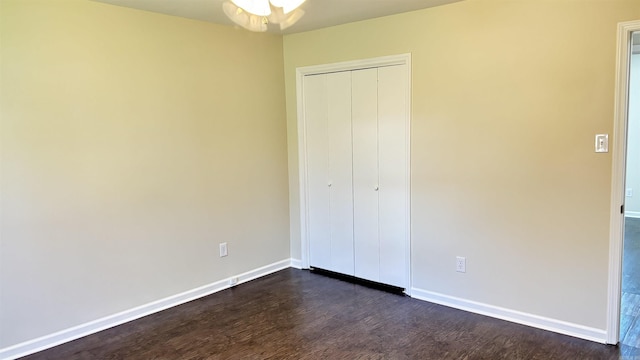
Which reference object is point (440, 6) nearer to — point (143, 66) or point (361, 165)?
point (361, 165)

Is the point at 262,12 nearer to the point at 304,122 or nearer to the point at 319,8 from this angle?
the point at 319,8

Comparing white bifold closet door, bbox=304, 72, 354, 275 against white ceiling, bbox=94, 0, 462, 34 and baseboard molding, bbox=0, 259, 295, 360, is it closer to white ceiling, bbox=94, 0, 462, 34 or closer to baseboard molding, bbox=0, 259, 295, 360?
white ceiling, bbox=94, 0, 462, 34

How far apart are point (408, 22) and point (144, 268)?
2.78m

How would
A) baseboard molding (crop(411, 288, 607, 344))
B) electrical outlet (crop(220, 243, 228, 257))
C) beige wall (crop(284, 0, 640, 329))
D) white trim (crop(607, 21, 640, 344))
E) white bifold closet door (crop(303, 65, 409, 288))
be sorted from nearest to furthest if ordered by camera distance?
1. white trim (crop(607, 21, 640, 344))
2. beige wall (crop(284, 0, 640, 329))
3. baseboard molding (crop(411, 288, 607, 344))
4. white bifold closet door (crop(303, 65, 409, 288))
5. electrical outlet (crop(220, 243, 228, 257))

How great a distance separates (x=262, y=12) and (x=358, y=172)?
5.11ft

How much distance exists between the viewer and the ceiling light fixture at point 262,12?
283 centimetres

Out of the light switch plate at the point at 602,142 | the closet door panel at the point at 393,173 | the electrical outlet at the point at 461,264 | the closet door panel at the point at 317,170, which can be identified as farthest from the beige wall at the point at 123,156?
the light switch plate at the point at 602,142

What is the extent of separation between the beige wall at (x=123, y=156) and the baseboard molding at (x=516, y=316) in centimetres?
165

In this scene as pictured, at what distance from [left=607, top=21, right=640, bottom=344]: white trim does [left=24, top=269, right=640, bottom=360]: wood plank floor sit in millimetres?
246

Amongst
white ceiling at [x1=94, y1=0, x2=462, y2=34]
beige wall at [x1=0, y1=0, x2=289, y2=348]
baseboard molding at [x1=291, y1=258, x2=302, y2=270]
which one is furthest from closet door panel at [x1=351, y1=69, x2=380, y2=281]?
beige wall at [x1=0, y1=0, x2=289, y2=348]

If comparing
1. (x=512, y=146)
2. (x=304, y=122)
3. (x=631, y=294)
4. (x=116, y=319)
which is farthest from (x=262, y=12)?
(x=631, y=294)

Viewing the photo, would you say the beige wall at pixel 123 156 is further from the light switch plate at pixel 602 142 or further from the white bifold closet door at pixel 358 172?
the light switch plate at pixel 602 142

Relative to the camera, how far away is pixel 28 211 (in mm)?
2629

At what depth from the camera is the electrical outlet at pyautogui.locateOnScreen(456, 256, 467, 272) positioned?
3.17 m
